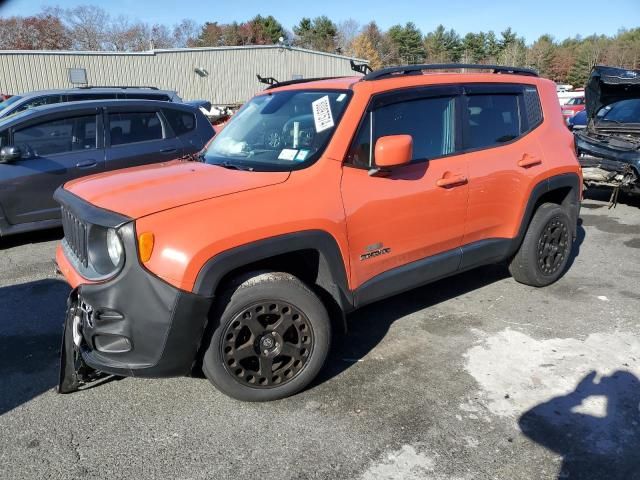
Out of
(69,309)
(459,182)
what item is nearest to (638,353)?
(459,182)

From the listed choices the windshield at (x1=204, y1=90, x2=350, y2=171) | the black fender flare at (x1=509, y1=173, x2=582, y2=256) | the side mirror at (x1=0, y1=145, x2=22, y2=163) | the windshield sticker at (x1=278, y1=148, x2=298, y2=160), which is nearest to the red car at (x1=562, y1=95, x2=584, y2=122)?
the black fender flare at (x1=509, y1=173, x2=582, y2=256)

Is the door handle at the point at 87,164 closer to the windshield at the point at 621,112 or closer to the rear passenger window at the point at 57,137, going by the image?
the rear passenger window at the point at 57,137

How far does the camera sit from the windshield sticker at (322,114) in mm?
3297

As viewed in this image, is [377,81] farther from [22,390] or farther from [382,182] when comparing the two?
[22,390]

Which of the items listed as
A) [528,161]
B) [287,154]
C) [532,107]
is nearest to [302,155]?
[287,154]

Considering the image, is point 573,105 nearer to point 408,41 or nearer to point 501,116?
point 501,116

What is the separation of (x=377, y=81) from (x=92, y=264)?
2083 mm

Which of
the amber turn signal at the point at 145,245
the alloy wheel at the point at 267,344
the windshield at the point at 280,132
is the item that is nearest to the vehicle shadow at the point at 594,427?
the alloy wheel at the point at 267,344

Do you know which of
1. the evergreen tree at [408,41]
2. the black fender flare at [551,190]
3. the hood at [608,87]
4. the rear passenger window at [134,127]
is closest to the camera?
the black fender flare at [551,190]

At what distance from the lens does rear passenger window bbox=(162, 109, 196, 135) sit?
6.98m

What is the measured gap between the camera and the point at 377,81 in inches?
134

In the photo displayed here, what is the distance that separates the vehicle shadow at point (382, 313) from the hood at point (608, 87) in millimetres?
4729

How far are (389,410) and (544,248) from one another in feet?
8.17

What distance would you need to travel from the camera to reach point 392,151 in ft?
10.0
